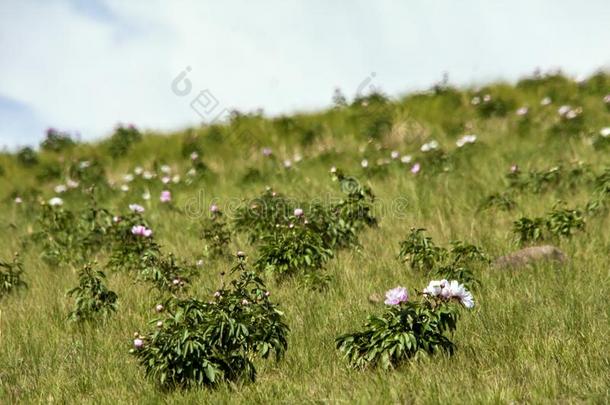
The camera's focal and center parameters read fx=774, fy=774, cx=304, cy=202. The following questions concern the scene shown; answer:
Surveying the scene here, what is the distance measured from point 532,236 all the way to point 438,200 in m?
1.91

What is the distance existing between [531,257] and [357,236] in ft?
6.52

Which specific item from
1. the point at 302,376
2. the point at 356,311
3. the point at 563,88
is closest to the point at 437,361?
the point at 302,376

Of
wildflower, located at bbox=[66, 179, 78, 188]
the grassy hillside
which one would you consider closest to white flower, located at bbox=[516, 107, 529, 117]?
the grassy hillside

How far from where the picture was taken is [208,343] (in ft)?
15.6

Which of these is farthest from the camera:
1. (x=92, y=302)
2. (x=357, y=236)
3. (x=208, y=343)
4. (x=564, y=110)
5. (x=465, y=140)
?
(x=564, y=110)

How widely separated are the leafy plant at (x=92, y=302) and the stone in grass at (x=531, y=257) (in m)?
3.42

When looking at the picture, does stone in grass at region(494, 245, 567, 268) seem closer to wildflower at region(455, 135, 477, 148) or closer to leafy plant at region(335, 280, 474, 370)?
leafy plant at region(335, 280, 474, 370)

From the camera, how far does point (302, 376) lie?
484 centimetres

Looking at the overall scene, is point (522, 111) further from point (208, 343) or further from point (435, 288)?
point (208, 343)

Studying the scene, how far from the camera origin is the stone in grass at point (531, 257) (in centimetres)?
687

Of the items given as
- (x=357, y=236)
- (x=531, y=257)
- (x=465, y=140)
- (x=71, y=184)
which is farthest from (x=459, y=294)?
(x=71, y=184)

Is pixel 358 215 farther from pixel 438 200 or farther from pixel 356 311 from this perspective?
pixel 356 311

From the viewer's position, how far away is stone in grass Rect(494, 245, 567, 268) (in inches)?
271

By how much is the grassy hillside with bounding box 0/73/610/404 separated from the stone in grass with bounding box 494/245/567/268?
0.13m
